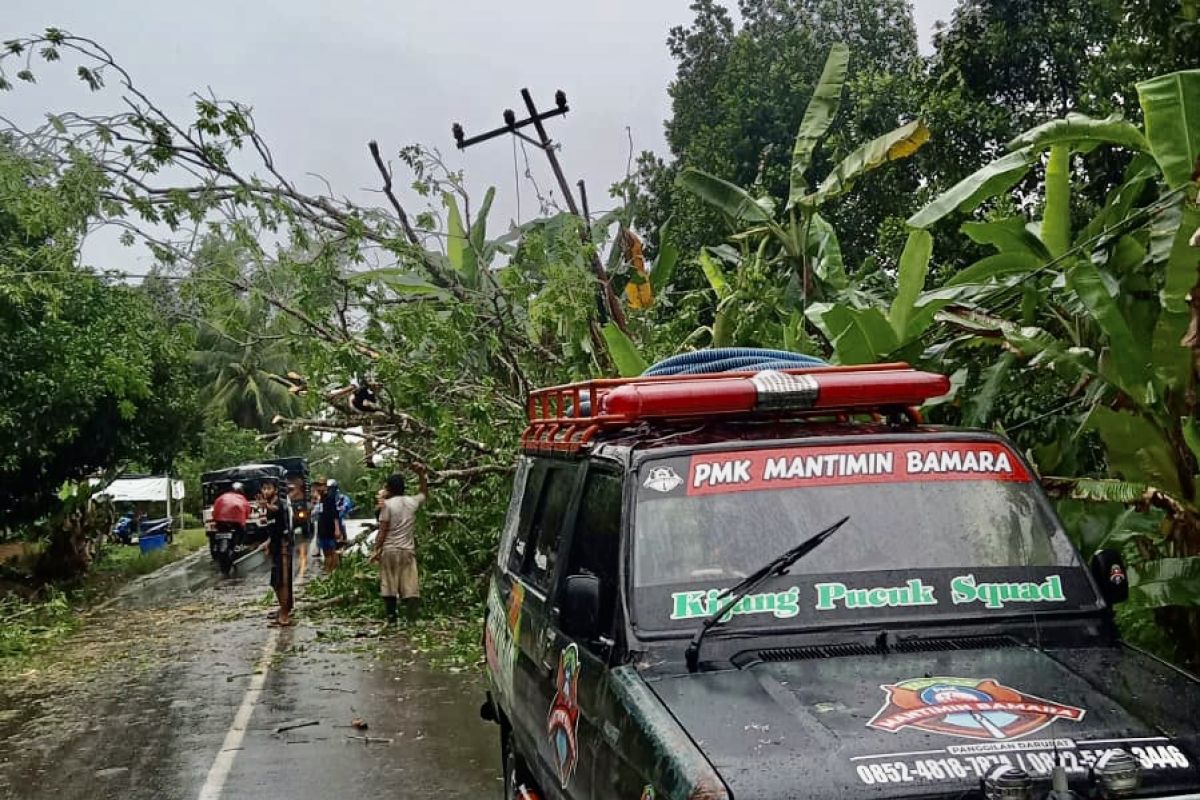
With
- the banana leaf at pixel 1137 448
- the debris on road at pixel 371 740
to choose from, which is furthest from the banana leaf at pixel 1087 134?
the debris on road at pixel 371 740

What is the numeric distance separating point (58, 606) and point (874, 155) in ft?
43.8

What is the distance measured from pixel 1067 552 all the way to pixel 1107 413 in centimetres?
207

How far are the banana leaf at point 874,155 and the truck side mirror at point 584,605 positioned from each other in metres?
6.39

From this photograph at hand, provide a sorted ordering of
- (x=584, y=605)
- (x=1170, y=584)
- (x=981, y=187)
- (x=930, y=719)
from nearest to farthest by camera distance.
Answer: (x=930, y=719) < (x=584, y=605) < (x=1170, y=584) < (x=981, y=187)

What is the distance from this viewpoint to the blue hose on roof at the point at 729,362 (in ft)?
19.7

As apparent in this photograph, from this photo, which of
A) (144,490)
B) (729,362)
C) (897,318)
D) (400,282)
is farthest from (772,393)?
(144,490)

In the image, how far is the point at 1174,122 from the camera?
625 cm

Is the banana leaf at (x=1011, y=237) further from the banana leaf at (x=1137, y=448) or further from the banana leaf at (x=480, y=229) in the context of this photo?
the banana leaf at (x=480, y=229)

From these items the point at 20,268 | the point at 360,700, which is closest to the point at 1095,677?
the point at 360,700

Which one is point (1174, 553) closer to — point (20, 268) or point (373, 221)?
point (373, 221)

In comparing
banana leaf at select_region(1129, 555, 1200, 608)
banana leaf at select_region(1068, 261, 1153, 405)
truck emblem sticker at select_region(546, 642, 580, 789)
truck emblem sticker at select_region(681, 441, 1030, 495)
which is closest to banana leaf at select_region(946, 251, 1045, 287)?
banana leaf at select_region(1068, 261, 1153, 405)

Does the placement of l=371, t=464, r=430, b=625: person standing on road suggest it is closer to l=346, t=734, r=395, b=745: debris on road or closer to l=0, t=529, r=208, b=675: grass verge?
l=0, t=529, r=208, b=675: grass verge

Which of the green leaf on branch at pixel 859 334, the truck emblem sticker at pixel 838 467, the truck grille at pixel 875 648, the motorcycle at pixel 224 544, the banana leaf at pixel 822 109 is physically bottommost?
the motorcycle at pixel 224 544

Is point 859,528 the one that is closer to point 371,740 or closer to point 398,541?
point 371,740
